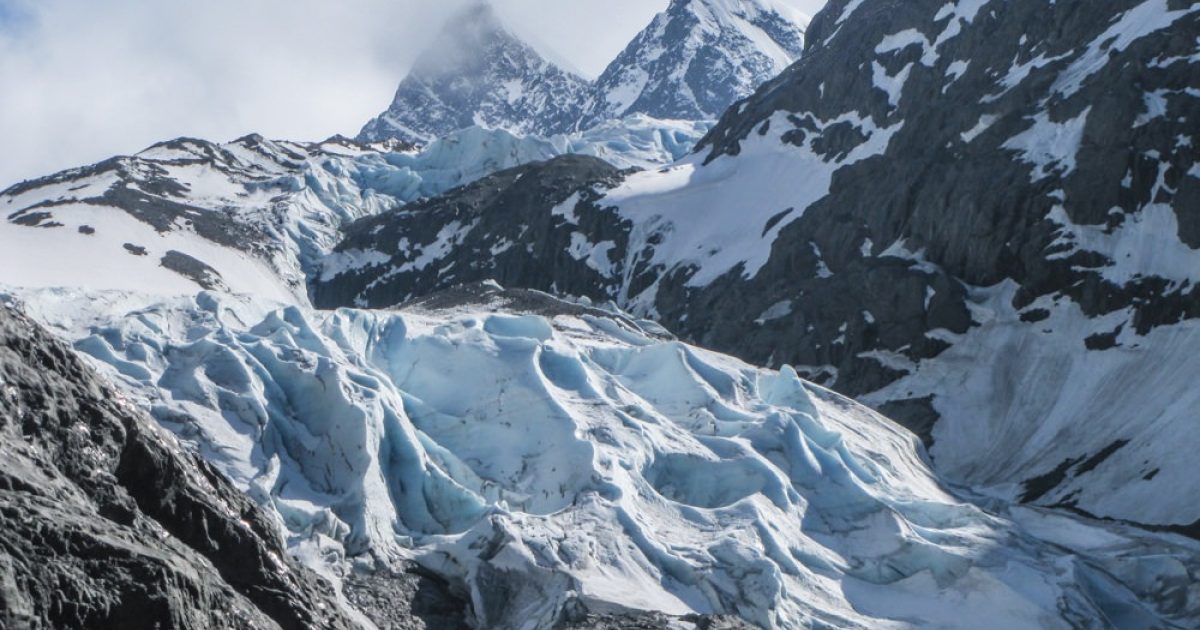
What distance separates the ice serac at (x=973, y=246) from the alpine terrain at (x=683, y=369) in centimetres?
32

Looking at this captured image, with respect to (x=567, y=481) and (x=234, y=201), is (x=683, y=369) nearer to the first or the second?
(x=567, y=481)

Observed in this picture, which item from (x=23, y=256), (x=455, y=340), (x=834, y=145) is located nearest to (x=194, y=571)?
(x=455, y=340)

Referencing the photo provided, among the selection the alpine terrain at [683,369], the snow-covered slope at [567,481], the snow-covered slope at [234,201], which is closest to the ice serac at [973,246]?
the alpine terrain at [683,369]

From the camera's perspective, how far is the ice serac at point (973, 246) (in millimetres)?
79062

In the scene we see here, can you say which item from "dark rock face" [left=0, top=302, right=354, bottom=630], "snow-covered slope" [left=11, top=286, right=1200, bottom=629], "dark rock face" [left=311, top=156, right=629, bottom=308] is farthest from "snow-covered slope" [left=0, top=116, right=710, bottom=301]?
"dark rock face" [left=0, top=302, right=354, bottom=630]

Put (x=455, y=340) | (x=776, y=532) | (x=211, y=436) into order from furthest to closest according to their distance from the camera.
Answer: (x=455, y=340) < (x=776, y=532) < (x=211, y=436)

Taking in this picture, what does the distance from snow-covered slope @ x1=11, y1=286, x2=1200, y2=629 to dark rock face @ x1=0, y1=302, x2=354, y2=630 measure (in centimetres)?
2384

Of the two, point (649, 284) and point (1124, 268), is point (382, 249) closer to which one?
point (649, 284)

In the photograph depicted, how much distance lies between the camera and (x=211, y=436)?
128ft

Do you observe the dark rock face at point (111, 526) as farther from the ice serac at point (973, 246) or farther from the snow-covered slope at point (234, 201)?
the snow-covered slope at point (234, 201)

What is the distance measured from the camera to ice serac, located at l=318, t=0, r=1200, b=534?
A: 79.1m

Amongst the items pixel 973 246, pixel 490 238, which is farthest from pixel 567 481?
pixel 490 238

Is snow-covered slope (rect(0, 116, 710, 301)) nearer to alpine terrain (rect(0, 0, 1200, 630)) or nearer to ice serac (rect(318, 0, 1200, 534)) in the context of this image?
alpine terrain (rect(0, 0, 1200, 630))

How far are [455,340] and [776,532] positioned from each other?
13.5 m
